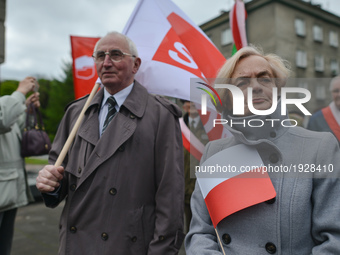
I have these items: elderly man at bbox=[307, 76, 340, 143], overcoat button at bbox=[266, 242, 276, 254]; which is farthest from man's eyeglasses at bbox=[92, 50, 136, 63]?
elderly man at bbox=[307, 76, 340, 143]

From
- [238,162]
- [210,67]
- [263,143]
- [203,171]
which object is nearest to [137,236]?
[203,171]

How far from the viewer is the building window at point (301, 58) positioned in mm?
27025

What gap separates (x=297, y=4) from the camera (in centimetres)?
2689

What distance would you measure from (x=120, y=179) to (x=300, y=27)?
96.9 ft

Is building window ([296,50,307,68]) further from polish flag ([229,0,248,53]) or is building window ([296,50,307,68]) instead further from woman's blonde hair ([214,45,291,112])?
woman's blonde hair ([214,45,291,112])

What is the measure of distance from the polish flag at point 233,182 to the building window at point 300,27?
93.9 ft

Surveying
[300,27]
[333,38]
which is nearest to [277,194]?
[300,27]

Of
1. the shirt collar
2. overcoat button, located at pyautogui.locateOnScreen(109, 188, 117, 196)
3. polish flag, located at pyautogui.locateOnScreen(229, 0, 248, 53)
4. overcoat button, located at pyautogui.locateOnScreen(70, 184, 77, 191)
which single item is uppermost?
polish flag, located at pyautogui.locateOnScreen(229, 0, 248, 53)

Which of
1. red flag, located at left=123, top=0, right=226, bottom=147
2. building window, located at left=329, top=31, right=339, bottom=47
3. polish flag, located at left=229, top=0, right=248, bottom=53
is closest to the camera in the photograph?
red flag, located at left=123, top=0, right=226, bottom=147

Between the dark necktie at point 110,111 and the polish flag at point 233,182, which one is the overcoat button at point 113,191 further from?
the polish flag at point 233,182

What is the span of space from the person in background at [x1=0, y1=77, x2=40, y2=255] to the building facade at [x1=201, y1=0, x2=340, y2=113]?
2373 cm

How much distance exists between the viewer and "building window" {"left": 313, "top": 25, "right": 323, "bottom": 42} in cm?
2862

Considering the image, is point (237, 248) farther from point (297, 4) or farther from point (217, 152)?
point (297, 4)

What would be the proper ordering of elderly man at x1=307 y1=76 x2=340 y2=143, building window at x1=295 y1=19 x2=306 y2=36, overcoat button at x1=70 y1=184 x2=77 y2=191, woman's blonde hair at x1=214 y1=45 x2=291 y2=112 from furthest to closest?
building window at x1=295 y1=19 x2=306 y2=36
elderly man at x1=307 y1=76 x2=340 y2=143
overcoat button at x1=70 y1=184 x2=77 y2=191
woman's blonde hair at x1=214 y1=45 x2=291 y2=112
